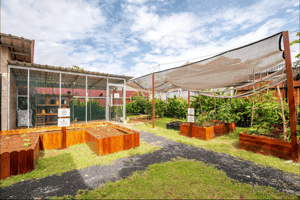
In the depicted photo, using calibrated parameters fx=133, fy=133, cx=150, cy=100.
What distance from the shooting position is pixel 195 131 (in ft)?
A: 15.4

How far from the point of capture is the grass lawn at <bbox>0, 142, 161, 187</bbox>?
7.29ft

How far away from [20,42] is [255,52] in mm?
Result: 6324

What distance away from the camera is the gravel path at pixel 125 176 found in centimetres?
183

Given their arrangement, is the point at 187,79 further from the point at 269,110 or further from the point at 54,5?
the point at 54,5

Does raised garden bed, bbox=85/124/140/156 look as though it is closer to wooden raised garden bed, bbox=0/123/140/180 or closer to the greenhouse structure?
wooden raised garden bed, bbox=0/123/140/180

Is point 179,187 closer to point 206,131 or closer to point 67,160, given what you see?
point 67,160

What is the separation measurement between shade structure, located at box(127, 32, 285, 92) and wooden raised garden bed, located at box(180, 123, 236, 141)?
1.59 metres

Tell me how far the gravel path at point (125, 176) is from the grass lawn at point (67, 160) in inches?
6.2

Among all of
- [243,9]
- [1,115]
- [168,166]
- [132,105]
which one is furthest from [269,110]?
[132,105]

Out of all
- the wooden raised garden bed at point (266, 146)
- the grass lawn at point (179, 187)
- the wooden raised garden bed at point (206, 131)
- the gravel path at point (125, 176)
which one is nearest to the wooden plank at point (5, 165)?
the gravel path at point (125, 176)

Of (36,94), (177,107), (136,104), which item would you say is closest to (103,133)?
(36,94)

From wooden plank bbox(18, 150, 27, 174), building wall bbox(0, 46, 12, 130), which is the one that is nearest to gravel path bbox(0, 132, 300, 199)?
wooden plank bbox(18, 150, 27, 174)

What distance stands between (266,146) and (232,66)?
2.05 meters

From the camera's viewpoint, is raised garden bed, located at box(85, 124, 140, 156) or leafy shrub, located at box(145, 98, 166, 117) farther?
leafy shrub, located at box(145, 98, 166, 117)
